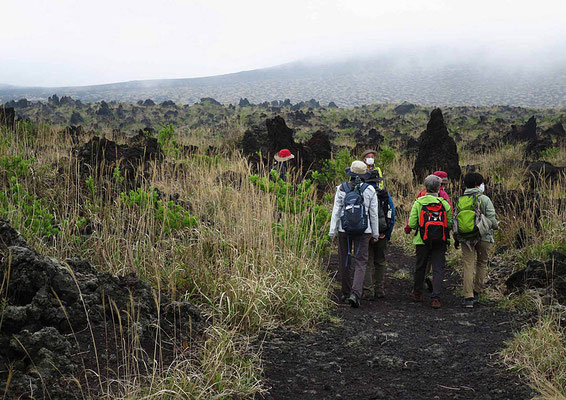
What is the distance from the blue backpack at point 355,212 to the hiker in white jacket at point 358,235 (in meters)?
0.06

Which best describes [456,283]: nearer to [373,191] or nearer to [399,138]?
[373,191]

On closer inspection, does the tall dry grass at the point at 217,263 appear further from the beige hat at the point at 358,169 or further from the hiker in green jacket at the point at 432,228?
the hiker in green jacket at the point at 432,228

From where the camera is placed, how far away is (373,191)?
5797mm

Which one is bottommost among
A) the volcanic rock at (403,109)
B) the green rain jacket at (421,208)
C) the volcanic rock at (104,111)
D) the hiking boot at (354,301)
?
the hiking boot at (354,301)

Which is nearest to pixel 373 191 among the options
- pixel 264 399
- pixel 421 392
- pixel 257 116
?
pixel 421 392

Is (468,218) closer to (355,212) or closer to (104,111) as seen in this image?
(355,212)

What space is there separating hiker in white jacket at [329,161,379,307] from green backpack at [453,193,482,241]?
1.08 meters

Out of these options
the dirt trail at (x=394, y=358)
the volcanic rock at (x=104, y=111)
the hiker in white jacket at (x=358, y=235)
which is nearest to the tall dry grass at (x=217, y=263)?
the dirt trail at (x=394, y=358)

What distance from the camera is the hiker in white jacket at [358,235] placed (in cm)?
579

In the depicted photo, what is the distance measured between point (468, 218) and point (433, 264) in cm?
74

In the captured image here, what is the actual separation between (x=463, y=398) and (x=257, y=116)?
101 feet

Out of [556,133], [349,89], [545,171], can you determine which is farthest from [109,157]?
[349,89]

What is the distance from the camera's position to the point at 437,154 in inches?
555

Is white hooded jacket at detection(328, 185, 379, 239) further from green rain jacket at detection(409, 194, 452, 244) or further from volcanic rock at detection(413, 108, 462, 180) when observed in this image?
volcanic rock at detection(413, 108, 462, 180)
